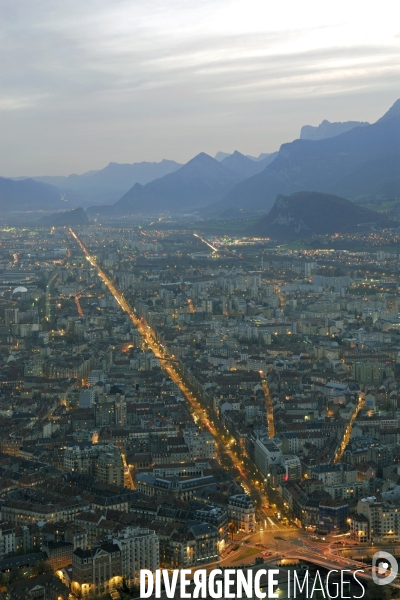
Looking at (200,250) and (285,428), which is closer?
(285,428)

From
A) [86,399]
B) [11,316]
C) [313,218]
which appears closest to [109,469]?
[86,399]

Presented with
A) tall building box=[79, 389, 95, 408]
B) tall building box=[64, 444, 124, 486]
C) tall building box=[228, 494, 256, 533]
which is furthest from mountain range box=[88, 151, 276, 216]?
tall building box=[228, 494, 256, 533]

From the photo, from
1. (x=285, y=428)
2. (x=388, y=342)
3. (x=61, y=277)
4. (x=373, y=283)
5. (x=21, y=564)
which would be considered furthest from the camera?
(x=61, y=277)

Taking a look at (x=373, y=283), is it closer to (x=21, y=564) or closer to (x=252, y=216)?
(x=21, y=564)

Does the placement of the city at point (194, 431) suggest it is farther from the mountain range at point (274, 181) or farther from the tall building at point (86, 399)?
the mountain range at point (274, 181)

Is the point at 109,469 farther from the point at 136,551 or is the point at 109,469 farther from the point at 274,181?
the point at 274,181

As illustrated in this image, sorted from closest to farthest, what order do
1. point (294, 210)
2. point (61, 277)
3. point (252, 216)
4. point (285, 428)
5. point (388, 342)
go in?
point (285, 428) → point (388, 342) → point (61, 277) → point (294, 210) → point (252, 216)

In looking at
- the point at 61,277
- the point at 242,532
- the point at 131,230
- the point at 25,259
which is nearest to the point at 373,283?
the point at 61,277
